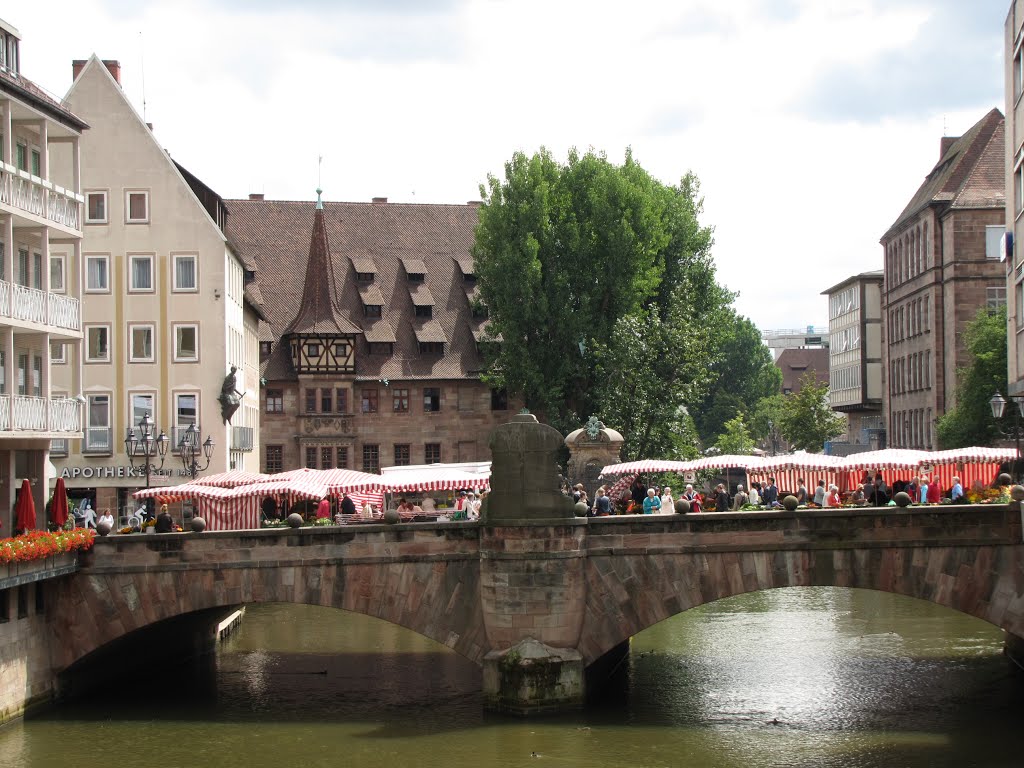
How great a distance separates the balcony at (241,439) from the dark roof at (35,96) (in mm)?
22302

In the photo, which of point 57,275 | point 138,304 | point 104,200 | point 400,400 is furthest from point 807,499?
point 400,400

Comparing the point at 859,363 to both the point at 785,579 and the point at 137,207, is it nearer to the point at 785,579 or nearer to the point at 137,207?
the point at 137,207

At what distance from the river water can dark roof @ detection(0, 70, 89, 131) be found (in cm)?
1360

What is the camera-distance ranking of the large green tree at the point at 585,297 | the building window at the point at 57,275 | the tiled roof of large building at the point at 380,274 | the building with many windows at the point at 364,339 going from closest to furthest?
1. the building window at the point at 57,275
2. the large green tree at the point at 585,297
3. the building with many windows at the point at 364,339
4. the tiled roof of large building at the point at 380,274

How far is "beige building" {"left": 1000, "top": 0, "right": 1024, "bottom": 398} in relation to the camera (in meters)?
35.3

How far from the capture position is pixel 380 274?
78.5 meters

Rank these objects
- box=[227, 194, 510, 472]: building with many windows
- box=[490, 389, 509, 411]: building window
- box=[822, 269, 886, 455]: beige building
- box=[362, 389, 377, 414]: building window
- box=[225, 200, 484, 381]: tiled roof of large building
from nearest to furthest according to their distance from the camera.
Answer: box=[227, 194, 510, 472]: building with many windows, box=[362, 389, 377, 414]: building window, box=[225, 200, 484, 381]: tiled roof of large building, box=[490, 389, 509, 411]: building window, box=[822, 269, 886, 455]: beige building

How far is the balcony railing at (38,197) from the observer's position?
3325 cm

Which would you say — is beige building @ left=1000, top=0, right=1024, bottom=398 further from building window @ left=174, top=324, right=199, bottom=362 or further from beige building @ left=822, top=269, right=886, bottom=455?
beige building @ left=822, top=269, right=886, bottom=455

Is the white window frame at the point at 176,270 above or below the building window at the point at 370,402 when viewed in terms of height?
above

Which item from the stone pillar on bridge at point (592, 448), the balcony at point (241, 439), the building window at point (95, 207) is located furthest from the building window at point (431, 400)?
the building window at point (95, 207)

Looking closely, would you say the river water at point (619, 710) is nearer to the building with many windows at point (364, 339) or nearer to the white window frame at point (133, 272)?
the white window frame at point (133, 272)

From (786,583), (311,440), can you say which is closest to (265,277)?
(311,440)

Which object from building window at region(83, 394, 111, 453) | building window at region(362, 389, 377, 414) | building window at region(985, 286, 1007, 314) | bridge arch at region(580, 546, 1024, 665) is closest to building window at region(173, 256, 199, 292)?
building window at region(83, 394, 111, 453)
